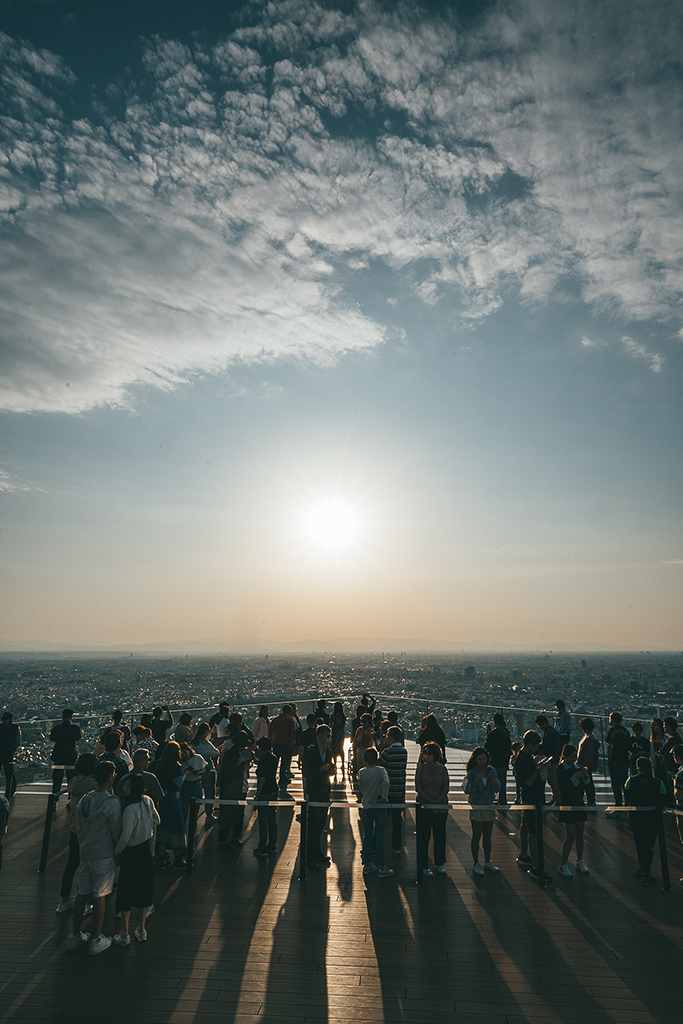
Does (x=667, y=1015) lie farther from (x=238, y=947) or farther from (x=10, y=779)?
(x=10, y=779)

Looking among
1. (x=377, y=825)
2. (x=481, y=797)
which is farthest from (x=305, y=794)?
(x=481, y=797)

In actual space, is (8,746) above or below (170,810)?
above

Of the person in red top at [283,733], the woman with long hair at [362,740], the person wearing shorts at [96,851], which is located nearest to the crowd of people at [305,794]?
the person wearing shorts at [96,851]

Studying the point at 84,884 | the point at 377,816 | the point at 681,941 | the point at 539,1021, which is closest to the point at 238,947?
the point at 84,884

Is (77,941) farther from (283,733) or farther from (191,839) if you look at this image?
(283,733)

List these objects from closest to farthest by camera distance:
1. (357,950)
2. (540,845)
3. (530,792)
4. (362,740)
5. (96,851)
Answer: (96,851) → (357,950) → (540,845) → (530,792) → (362,740)
